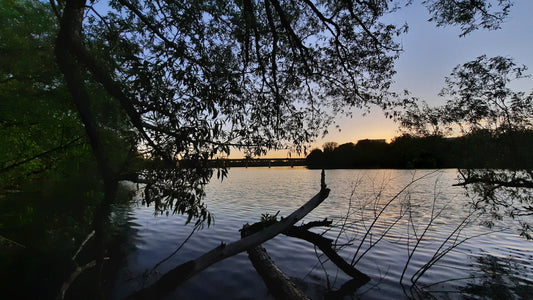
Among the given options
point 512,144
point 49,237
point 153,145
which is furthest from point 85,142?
point 512,144

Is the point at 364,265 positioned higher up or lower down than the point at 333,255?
lower down

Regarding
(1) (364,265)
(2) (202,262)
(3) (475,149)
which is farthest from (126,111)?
(3) (475,149)

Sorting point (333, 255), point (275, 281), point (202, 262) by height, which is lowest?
point (275, 281)

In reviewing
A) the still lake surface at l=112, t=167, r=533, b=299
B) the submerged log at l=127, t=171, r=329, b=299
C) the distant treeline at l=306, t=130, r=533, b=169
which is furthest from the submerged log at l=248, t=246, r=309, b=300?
the distant treeline at l=306, t=130, r=533, b=169

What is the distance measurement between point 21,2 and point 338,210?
21.6m

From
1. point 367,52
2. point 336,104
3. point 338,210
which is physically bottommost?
point 338,210

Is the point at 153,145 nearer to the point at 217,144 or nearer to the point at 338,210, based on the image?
the point at 217,144

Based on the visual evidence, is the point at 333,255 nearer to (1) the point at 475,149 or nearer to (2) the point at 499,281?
(2) the point at 499,281

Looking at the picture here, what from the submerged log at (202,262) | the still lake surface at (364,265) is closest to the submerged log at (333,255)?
the still lake surface at (364,265)

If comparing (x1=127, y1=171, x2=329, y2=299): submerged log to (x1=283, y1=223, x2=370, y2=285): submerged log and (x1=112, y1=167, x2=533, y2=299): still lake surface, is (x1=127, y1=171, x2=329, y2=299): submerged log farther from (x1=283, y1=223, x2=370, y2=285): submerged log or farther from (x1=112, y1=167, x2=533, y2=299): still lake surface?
(x1=112, y1=167, x2=533, y2=299): still lake surface

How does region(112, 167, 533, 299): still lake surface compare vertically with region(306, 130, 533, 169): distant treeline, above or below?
below

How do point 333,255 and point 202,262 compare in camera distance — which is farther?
point 333,255

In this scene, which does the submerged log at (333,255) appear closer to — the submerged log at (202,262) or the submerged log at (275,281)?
the submerged log at (202,262)

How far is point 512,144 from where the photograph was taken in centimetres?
1034
